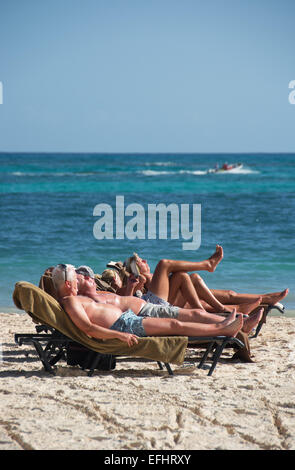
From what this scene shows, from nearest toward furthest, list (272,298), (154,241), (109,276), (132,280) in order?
(132,280), (109,276), (272,298), (154,241)

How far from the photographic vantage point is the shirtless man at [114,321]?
16.7 feet

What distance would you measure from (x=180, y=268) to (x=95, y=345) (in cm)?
108

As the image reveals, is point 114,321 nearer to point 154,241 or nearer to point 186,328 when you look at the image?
point 186,328

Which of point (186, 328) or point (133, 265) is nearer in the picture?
point (186, 328)

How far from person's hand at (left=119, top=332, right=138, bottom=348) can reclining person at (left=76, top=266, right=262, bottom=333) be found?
407mm

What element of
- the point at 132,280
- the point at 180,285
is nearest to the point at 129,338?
the point at 180,285

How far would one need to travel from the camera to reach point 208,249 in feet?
49.0

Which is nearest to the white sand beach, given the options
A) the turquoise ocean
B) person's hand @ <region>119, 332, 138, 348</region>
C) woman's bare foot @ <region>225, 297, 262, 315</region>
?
person's hand @ <region>119, 332, 138, 348</region>

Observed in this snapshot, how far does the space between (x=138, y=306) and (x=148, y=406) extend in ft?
3.69

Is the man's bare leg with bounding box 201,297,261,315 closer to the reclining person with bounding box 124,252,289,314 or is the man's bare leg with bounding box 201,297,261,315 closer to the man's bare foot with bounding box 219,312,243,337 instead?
the reclining person with bounding box 124,252,289,314

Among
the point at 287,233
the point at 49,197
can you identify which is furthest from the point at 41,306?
the point at 49,197

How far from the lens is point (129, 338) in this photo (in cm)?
500

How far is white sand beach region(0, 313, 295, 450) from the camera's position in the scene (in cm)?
383

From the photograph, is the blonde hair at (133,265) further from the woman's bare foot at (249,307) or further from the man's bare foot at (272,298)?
the man's bare foot at (272,298)
